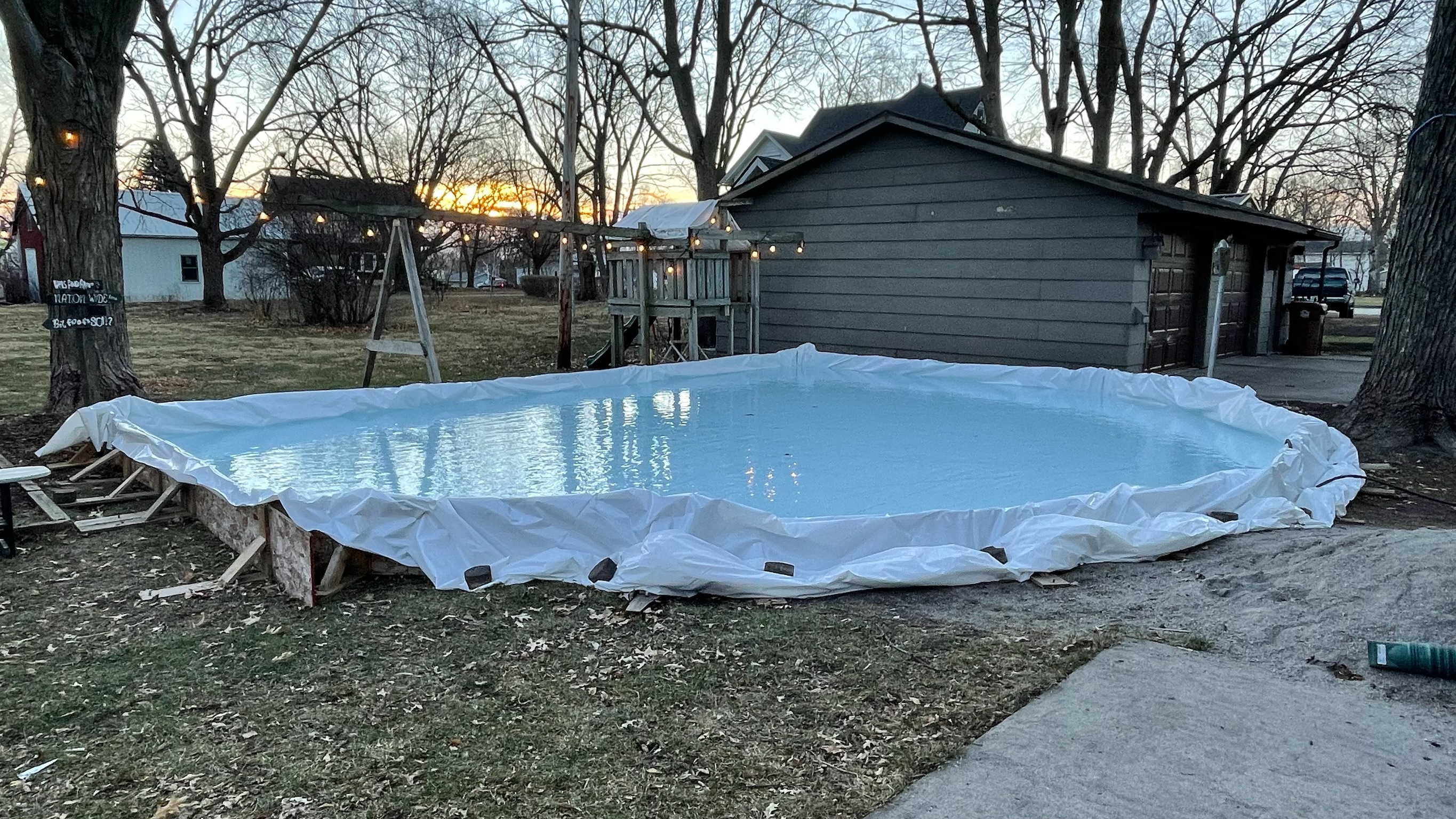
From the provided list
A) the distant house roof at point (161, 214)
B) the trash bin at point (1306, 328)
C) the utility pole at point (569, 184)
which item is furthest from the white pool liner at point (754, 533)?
the distant house roof at point (161, 214)

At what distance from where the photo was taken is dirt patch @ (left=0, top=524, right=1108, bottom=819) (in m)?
2.15

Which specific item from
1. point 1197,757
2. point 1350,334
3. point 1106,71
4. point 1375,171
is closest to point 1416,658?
point 1197,757

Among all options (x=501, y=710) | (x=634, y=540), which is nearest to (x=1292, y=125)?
(x=634, y=540)

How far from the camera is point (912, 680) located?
8.98ft

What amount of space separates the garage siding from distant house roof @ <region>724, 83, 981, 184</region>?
33.7ft

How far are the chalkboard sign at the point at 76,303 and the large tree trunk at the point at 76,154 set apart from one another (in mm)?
49

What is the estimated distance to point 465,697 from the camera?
8.71 ft

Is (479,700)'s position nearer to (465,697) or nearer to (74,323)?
(465,697)

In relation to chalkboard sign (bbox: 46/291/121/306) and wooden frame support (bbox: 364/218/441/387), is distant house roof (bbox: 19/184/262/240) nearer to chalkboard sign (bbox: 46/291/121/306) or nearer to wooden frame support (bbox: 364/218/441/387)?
wooden frame support (bbox: 364/218/441/387)

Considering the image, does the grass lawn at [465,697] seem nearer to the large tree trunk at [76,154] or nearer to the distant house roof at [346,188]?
the large tree trunk at [76,154]

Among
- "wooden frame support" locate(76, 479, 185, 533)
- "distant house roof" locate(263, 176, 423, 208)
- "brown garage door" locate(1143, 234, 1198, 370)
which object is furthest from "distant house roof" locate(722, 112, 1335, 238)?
"distant house roof" locate(263, 176, 423, 208)

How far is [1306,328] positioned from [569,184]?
11687mm

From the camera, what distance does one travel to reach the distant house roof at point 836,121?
2294 centimetres

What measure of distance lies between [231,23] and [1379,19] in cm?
2252
